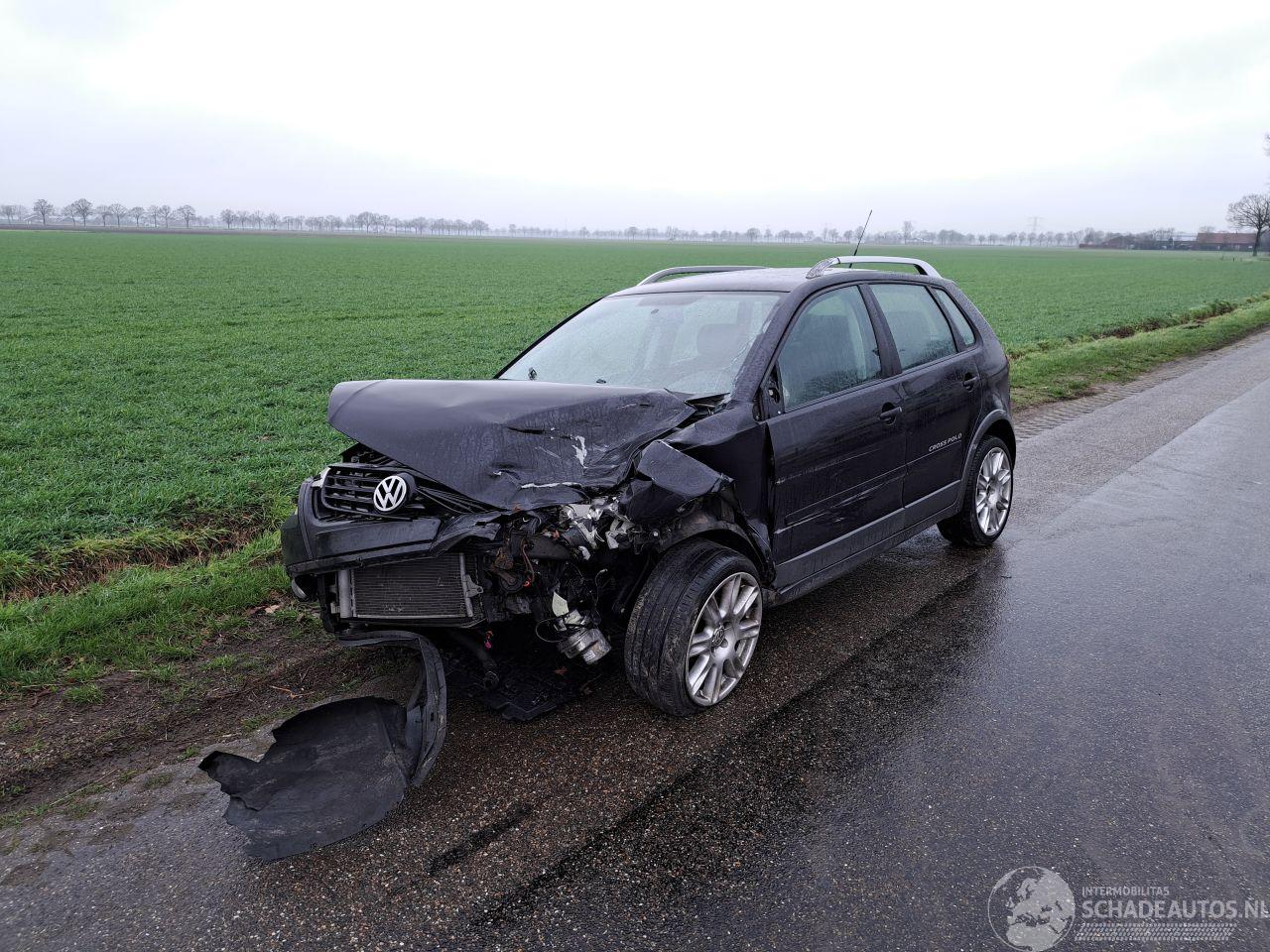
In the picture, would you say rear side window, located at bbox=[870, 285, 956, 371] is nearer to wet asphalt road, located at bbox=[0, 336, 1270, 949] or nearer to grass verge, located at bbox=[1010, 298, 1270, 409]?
wet asphalt road, located at bbox=[0, 336, 1270, 949]

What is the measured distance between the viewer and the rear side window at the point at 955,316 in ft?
17.9

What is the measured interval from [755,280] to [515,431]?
190 centimetres

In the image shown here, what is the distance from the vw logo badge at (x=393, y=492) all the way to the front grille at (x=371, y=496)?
0.02 meters

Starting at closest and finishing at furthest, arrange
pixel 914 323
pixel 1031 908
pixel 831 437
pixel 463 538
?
pixel 1031 908 < pixel 463 538 < pixel 831 437 < pixel 914 323

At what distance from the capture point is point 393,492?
11.1 feet

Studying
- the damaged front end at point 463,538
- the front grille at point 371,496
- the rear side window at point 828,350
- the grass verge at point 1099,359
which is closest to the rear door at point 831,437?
the rear side window at point 828,350

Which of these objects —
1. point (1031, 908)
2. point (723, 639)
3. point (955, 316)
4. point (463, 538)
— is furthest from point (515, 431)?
point (955, 316)

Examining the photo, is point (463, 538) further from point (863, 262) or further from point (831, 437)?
point (863, 262)

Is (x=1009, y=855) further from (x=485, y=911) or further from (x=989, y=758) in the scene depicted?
(x=485, y=911)

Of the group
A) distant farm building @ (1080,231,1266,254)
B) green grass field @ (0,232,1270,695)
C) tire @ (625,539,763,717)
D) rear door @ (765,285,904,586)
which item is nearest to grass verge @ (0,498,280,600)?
green grass field @ (0,232,1270,695)

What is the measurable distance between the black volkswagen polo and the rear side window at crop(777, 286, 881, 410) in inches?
0.5

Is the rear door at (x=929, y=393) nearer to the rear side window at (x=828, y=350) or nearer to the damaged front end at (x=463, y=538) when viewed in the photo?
the rear side window at (x=828, y=350)

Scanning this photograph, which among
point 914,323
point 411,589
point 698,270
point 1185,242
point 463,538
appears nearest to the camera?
point 463,538

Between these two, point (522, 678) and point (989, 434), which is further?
point (989, 434)
